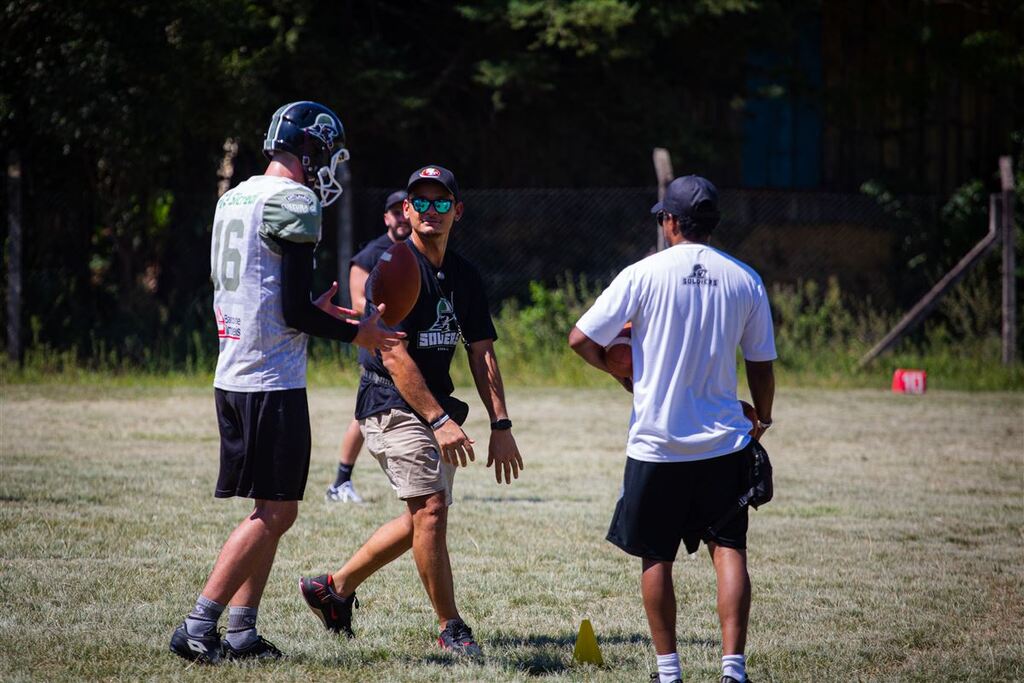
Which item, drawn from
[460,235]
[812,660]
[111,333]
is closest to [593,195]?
[460,235]

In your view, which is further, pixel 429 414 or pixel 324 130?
pixel 429 414

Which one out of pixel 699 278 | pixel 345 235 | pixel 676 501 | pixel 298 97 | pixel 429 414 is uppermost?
pixel 298 97

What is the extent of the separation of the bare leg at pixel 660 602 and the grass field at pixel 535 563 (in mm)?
432

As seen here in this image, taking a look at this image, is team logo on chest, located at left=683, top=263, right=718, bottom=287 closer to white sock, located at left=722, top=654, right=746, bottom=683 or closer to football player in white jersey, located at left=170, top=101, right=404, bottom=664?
football player in white jersey, located at left=170, top=101, right=404, bottom=664

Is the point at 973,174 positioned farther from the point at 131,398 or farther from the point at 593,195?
the point at 131,398

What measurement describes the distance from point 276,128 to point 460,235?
1293 cm

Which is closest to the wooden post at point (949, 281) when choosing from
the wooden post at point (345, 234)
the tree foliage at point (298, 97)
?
the tree foliage at point (298, 97)

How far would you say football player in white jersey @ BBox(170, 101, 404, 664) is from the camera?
470 centimetres

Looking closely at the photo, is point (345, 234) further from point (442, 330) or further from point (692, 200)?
point (692, 200)

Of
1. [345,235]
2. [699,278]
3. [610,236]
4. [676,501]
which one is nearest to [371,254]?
[699,278]

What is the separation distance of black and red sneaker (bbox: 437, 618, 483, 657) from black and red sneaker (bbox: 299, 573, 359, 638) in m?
0.46

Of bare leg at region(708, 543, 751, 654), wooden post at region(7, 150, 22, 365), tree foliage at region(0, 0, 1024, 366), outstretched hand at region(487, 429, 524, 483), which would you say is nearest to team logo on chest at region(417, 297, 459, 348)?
outstretched hand at region(487, 429, 524, 483)

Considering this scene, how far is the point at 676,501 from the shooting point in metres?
4.54

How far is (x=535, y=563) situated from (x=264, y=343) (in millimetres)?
2612
